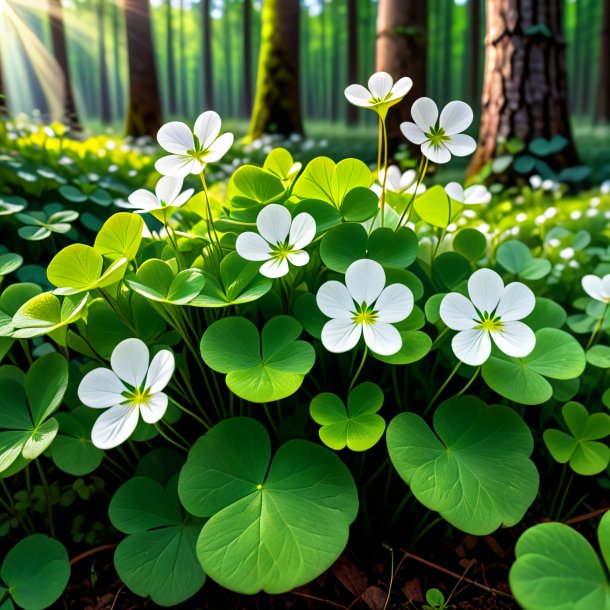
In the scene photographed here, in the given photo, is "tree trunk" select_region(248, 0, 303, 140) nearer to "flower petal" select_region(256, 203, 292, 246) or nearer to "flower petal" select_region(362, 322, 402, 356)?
"flower petal" select_region(256, 203, 292, 246)

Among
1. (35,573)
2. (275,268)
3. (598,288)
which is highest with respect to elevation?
(275,268)

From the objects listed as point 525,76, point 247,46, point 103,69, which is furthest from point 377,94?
point 103,69

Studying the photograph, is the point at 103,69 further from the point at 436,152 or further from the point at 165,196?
the point at 436,152

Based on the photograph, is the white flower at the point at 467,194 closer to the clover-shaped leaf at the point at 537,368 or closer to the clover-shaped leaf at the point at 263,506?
the clover-shaped leaf at the point at 537,368

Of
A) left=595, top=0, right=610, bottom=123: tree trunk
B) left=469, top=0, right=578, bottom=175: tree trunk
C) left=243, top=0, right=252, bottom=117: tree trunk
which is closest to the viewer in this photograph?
left=469, top=0, right=578, bottom=175: tree trunk

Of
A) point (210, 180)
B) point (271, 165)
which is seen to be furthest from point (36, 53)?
point (271, 165)

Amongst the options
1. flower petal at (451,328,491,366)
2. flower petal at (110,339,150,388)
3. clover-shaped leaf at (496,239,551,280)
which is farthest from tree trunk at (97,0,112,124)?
flower petal at (451,328,491,366)

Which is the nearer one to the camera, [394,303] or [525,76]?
[394,303]
